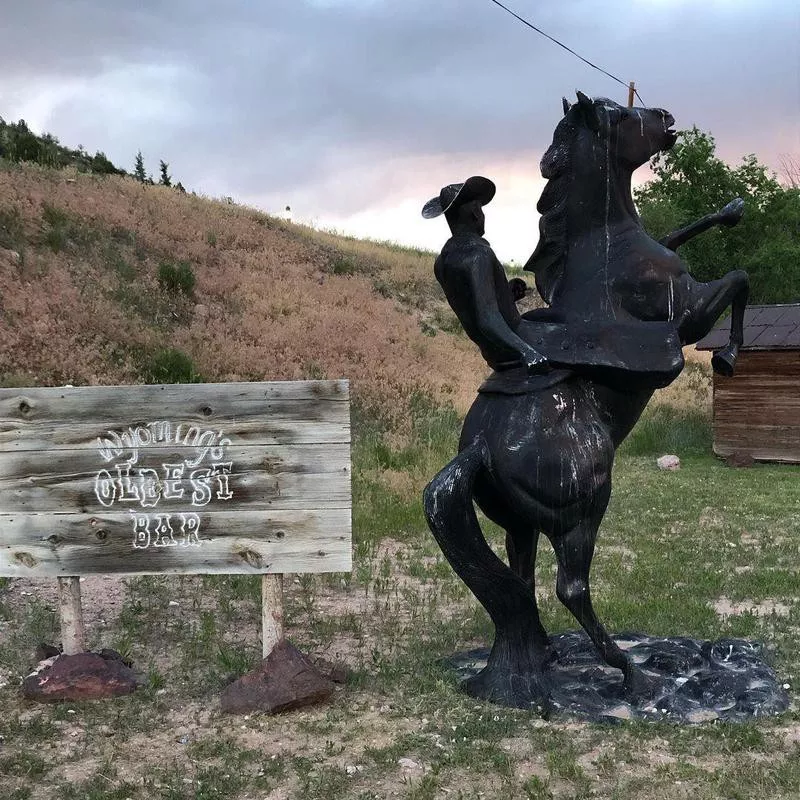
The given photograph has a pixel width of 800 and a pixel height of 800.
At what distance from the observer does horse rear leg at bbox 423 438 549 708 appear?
3848 millimetres

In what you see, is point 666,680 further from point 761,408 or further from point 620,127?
point 761,408

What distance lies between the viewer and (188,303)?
18.9m

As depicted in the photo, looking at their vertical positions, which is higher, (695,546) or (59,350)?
(59,350)

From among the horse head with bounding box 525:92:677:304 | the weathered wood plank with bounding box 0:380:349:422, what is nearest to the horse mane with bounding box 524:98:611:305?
the horse head with bounding box 525:92:677:304

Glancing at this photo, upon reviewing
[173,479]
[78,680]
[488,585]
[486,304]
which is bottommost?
[78,680]

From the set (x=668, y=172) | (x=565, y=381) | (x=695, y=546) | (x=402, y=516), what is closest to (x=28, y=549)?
(x=565, y=381)

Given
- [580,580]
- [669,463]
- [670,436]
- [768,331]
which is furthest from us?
[670,436]

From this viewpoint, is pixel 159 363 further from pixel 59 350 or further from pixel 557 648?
pixel 557 648

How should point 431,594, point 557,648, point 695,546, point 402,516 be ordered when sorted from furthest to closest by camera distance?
point 402,516 < point 695,546 < point 431,594 < point 557,648


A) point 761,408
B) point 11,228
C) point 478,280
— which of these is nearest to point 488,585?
point 478,280

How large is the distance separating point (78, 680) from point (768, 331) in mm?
12925

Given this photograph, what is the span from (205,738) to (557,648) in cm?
193

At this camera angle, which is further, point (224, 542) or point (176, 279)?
point (176, 279)

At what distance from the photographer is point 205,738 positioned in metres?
3.75
